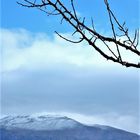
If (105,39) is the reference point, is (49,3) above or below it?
above

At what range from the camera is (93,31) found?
23.1 ft

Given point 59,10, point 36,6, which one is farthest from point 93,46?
point 36,6

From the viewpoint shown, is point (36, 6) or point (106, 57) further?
point (36, 6)

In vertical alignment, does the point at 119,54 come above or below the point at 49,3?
below

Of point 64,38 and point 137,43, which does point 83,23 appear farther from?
point 137,43

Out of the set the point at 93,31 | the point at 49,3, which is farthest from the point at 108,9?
the point at 49,3

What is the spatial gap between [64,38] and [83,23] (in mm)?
341

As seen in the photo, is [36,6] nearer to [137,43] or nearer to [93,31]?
[93,31]

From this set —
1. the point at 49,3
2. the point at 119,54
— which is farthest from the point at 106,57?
the point at 49,3

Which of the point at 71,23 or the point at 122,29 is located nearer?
the point at 71,23

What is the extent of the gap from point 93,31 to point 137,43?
668mm

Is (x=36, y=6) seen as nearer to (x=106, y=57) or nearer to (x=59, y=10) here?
(x=59, y=10)

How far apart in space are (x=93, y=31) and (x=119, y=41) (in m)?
0.38

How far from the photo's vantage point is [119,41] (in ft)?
23.0
